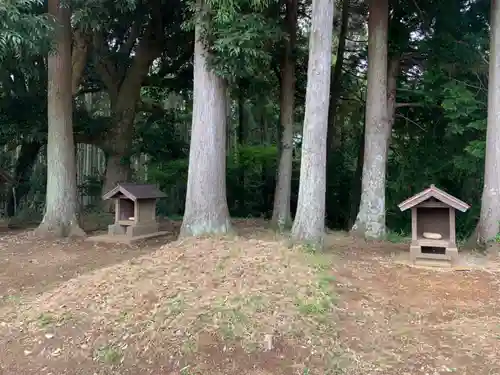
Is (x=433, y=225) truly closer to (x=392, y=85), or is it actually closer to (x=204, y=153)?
(x=204, y=153)

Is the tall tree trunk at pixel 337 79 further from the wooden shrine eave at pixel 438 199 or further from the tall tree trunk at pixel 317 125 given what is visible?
the wooden shrine eave at pixel 438 199

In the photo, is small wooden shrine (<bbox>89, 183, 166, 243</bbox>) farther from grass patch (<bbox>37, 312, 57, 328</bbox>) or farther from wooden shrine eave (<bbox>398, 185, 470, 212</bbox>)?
wooden shrine eave (<bbox>398, 185, 470, 212</bbox>)

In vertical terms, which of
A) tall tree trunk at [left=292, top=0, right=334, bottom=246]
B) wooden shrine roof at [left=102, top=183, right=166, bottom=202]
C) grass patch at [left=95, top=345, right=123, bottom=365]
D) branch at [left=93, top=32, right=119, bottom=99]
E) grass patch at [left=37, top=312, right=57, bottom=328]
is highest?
branch at [left=93, top=32, right=119, bottom=99]

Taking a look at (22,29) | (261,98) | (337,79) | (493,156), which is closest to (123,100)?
(261,98)

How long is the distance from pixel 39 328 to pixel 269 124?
16.1 meters

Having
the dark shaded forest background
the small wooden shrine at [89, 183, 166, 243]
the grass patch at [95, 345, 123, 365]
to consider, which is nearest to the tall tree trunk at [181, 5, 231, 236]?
the dark shaded forest background

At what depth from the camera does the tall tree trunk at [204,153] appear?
27.9 feet

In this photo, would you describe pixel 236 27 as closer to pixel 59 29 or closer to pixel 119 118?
pixel 59 29

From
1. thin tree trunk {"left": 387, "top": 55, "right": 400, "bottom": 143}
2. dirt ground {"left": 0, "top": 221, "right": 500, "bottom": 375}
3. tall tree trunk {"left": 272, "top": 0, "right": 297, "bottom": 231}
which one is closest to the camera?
dirt ground {"left": 0, "top": 221, "right": 500, "bottom": 375}

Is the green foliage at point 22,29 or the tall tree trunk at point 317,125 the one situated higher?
the green foliage at point 22,29

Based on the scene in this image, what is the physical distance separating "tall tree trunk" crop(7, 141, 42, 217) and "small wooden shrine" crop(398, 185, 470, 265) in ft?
41.8

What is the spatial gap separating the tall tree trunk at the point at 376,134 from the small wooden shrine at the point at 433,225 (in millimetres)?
1978

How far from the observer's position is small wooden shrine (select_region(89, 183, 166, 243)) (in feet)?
31.8

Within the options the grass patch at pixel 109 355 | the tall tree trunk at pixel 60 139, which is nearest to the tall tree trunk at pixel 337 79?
the tall tree trunk at pixel 60 139
